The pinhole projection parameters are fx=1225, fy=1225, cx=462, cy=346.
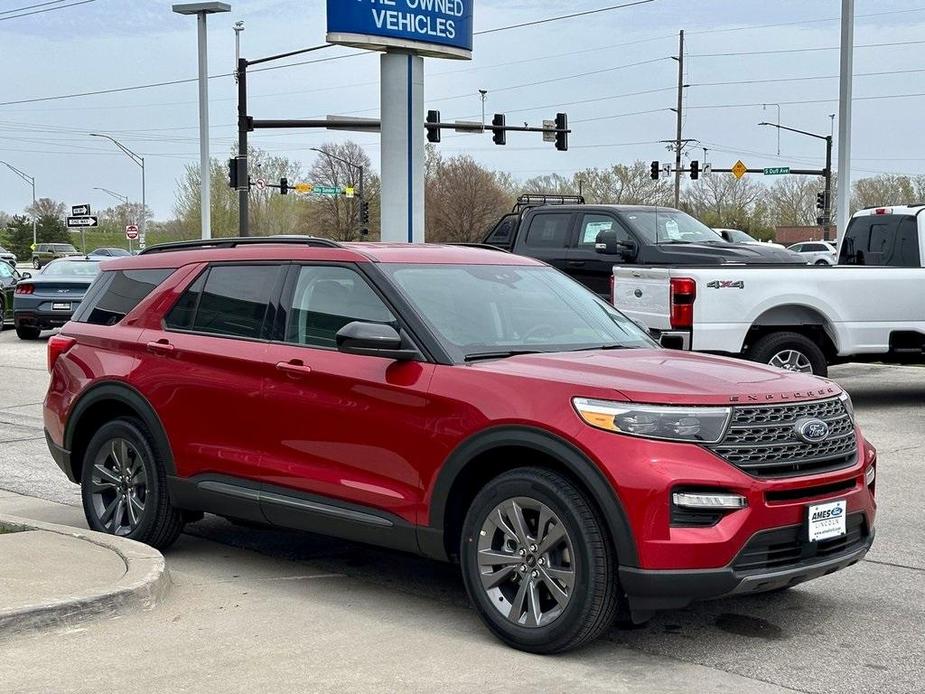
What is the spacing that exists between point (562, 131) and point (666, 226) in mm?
28840

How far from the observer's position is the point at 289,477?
6082mm

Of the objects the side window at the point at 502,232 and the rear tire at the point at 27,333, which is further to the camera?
the rear tire at the point at 27,333

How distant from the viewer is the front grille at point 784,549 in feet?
15.8

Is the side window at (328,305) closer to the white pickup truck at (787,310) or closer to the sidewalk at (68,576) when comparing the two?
the sidewalk at (68,576)

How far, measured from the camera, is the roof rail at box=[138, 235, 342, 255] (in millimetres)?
6432

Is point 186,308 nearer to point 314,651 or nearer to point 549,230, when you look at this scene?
point 314,651

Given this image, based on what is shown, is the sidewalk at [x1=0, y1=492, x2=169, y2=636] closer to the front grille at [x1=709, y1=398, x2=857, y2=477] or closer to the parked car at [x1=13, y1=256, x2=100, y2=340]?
the front grille at [x1=709, y1=398, x2=857, y2=477]

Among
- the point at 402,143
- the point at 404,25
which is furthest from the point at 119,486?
the point at 404,25

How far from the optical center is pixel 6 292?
26.9 meters

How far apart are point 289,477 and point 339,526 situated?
42 cm

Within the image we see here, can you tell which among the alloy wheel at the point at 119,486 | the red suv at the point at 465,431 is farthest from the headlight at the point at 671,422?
the alloy wheel at the point at 119,486

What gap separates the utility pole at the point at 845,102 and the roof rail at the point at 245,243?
21359mm

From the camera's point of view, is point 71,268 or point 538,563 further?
point 71,268

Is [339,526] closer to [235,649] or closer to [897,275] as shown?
[235,649]
